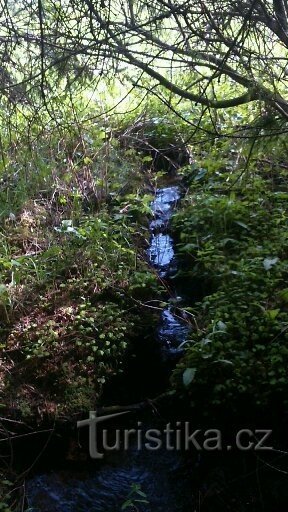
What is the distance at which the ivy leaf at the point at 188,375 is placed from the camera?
365 cm

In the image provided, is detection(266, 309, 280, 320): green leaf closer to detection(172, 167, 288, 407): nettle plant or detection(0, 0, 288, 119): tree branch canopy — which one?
detection(172, 167, 288, 407): nettle plant

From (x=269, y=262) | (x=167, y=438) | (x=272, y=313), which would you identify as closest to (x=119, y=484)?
(x=167, y=438)

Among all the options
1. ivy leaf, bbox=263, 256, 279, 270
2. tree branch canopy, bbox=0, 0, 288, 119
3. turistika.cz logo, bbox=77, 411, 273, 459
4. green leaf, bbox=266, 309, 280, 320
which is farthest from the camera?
ivy leaf, bbox=263, 256, 279, 270

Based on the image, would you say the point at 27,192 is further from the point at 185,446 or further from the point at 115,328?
the point at 185,446

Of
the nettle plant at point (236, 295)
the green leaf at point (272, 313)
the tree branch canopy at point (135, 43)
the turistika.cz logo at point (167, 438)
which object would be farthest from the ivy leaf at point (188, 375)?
the tree branch canopy at point (135, 43)

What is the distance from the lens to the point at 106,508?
11.4ft

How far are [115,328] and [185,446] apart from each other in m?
1.11

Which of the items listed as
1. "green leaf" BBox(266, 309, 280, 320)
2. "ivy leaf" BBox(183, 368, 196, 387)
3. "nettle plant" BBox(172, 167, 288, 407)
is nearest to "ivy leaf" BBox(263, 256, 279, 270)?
"nettle plant" BBox(172, 167, 288, 407)

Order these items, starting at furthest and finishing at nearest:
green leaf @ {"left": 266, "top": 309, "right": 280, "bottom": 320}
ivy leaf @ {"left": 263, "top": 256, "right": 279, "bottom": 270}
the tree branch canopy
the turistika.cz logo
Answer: ivy leaf @ {"left": 263, "top": 256, "right": 279, "bottom": 270} < green leaf @ {"left": 266, "top": 309, "right": 280, "bottom": 320} < the turistika.cz logo < the tree branch canopy

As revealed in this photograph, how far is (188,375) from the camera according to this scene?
3.68 m

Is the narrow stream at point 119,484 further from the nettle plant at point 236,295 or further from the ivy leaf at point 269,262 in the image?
the ivy leaf at point 269,262

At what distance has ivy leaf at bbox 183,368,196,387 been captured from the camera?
365 centimetres

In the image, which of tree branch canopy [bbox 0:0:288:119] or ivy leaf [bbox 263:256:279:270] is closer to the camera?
tree branch canopy [bbox 0:0:288:119]

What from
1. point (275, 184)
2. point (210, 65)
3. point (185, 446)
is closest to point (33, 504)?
point (185, 446)
